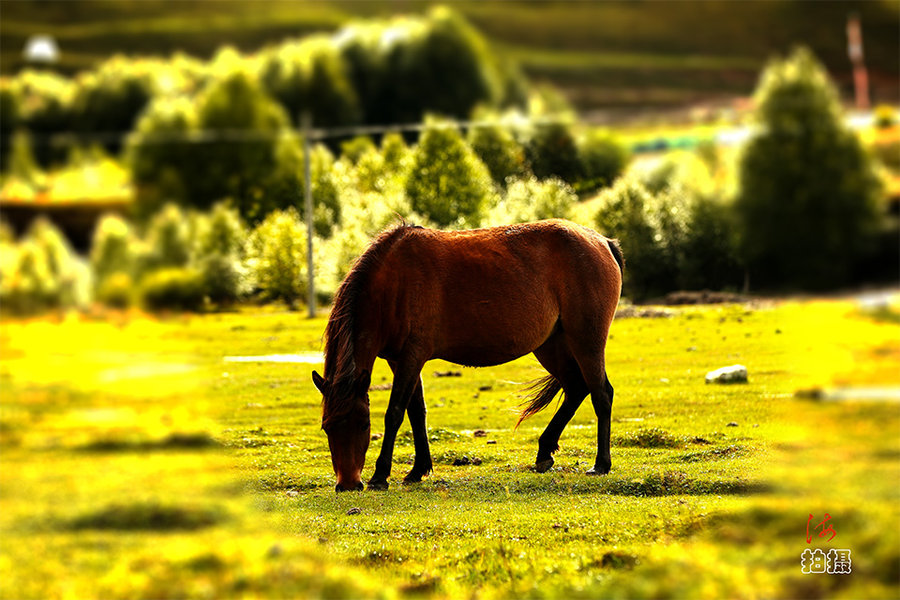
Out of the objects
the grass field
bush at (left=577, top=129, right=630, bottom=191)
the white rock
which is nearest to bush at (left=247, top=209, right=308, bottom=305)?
the grass field

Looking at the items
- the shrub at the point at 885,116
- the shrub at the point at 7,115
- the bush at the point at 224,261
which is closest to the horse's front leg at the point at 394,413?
the bush at the point at 224,261

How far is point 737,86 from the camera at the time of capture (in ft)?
180

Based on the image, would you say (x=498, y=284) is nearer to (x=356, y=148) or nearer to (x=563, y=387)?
(x=563, y=387)

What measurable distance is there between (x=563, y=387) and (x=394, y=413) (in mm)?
2988

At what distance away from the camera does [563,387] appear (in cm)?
1512

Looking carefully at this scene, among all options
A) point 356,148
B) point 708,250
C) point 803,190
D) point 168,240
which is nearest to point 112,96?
point 356,148

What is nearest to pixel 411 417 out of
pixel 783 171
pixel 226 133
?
pixel 783 171

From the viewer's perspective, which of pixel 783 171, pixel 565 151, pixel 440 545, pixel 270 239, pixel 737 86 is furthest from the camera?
pixel 737 86

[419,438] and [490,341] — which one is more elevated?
[490,341]

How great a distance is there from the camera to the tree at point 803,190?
28.3 metres

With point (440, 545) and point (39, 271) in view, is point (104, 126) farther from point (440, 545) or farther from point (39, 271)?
point (440, 545)

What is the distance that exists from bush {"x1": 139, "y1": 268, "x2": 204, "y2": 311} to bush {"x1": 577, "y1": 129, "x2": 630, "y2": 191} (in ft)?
35.2

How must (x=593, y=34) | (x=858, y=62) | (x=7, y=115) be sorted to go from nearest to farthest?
(x=7, y=115)
(x=858, y=62)
(x=593, y=34)

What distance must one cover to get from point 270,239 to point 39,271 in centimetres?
729
